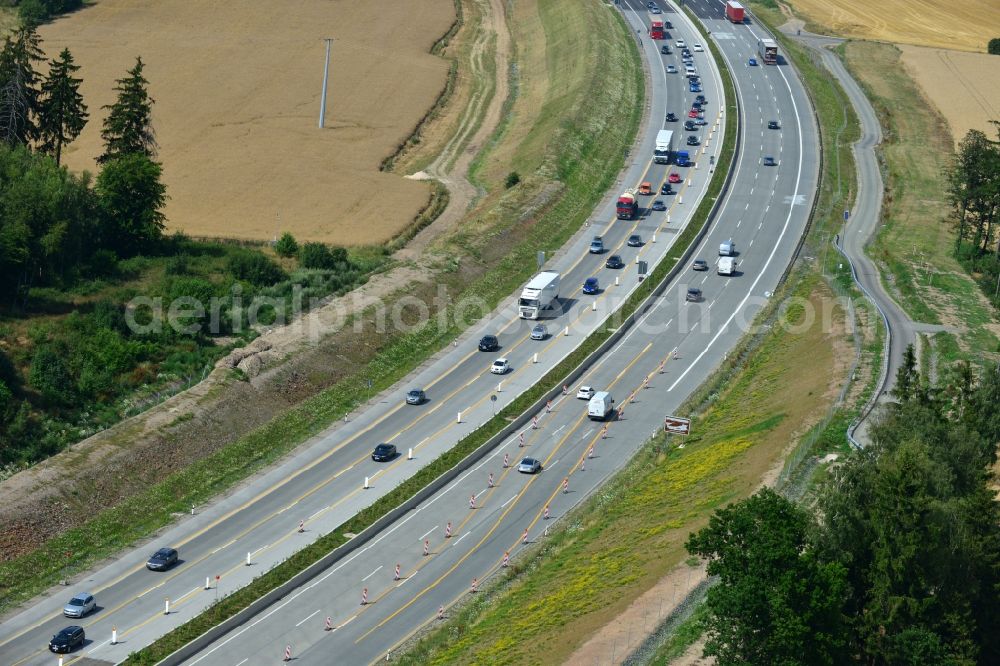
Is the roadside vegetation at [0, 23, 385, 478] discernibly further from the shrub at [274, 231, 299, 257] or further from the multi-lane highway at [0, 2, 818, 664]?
the multi-lane highway at [0, 2, 818, 664]

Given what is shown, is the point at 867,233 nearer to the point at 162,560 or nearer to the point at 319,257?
the point at 319,257

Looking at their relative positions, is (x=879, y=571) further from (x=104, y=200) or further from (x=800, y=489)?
(x=104, y=200)

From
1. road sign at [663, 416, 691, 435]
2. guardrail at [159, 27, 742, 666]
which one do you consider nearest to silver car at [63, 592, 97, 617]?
guardrail at [159, 27, 742, 666]

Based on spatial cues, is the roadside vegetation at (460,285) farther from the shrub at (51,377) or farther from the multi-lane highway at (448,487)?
the shrub at (51,377)

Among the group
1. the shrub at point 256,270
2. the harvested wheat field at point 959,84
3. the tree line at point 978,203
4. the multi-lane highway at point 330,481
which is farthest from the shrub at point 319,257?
the harvested wheat field at point 959,84

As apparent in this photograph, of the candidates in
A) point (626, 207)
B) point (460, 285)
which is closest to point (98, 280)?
point (460, 285)

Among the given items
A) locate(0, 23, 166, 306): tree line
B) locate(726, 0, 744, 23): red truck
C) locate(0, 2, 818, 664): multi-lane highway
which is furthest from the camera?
locate(726, 0, 744, 23): red truck

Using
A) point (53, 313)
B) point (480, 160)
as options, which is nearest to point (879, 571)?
point (53, 313)
